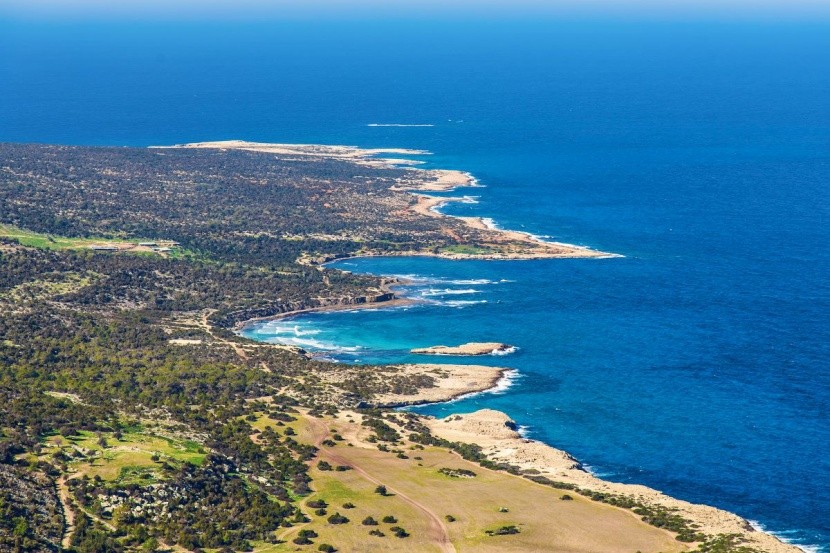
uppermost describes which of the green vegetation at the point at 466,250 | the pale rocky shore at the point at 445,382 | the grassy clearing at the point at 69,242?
the green vegetation at the point at 466,250

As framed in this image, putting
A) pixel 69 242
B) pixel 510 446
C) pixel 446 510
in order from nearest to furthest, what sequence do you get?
1. pixel 446 510
2. pixel 510 446
3. pixel 69 242

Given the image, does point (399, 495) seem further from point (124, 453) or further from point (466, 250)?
point (466, 250)

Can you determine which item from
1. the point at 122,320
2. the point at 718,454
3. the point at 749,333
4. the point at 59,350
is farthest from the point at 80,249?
the point at 718,454

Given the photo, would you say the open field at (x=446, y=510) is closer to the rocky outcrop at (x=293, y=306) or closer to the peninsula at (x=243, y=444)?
the peninsula at (x=243, y=444)

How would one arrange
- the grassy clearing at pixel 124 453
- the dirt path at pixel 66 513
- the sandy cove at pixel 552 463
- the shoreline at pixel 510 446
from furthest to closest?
1. the shoreline at pixel 510 446
2. the sandy cove at pixel 552 463
3. the grassy clearing at pixel 124 453
4. the dirt path at pixel 66 513

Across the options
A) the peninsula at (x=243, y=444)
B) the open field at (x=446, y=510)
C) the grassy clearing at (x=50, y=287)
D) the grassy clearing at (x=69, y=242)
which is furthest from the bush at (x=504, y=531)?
the grassy clearing at (x=69, y=242)

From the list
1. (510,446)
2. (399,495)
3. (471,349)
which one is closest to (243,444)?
(399,495)

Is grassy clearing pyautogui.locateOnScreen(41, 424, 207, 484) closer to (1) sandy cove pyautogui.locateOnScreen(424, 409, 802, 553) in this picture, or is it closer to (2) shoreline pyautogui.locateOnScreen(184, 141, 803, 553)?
(1) sandy cove pyautogui.locateOnScreen(424, 409, 802, 553)

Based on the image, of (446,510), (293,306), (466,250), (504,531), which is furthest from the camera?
(466,250)
